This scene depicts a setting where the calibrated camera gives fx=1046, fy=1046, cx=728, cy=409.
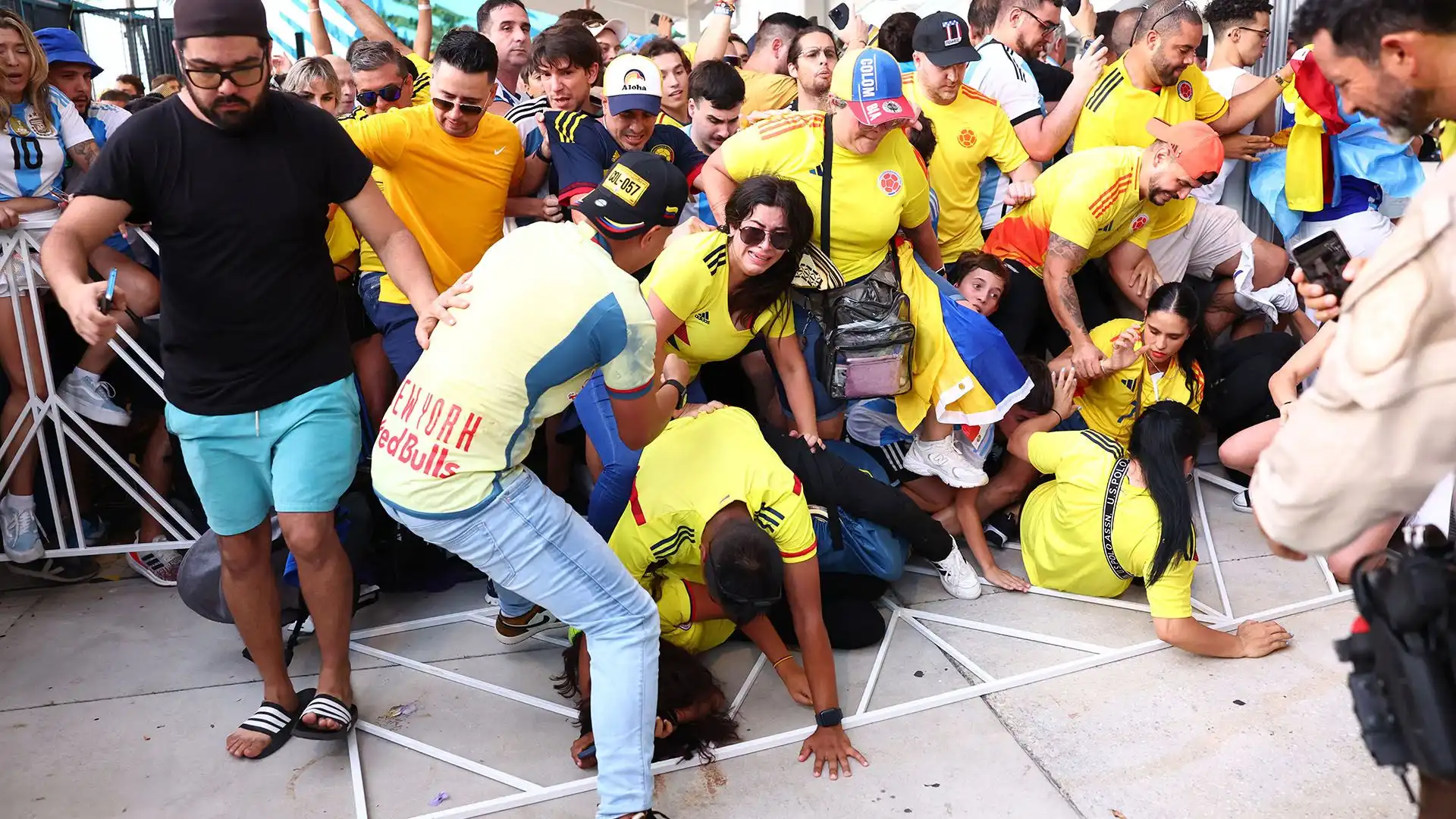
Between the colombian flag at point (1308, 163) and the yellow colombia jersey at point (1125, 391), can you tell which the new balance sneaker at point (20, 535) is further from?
the colombian flag at point (1308, 163)

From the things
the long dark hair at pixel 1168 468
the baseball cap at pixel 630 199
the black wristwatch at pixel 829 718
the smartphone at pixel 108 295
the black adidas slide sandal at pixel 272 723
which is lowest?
the black adidas slide sandal at pixel 272 723

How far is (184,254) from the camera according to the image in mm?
2490

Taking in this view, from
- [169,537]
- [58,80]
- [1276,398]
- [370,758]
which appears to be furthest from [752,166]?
[58,80]

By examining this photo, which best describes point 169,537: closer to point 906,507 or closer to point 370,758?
point 370,758

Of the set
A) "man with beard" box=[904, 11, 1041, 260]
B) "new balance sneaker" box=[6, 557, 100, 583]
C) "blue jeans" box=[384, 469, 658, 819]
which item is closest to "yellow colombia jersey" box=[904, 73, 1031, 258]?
"man with beard" box=[904, 11, 1041, 260]

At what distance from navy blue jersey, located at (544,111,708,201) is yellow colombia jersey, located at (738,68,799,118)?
55.8 inches

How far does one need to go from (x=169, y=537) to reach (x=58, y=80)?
188 cm

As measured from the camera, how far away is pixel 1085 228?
398 centimetres

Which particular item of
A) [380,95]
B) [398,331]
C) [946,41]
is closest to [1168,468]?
[946,41]

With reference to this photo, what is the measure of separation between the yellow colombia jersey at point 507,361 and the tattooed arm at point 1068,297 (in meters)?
2.29

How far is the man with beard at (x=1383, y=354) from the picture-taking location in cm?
121

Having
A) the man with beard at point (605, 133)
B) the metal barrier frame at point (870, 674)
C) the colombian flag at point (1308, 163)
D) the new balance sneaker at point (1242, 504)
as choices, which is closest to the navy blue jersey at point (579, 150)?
the man with beard at point (605, 133)

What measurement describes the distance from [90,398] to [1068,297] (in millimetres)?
3603

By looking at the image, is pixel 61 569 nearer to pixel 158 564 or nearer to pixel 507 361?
pixel 158 564
